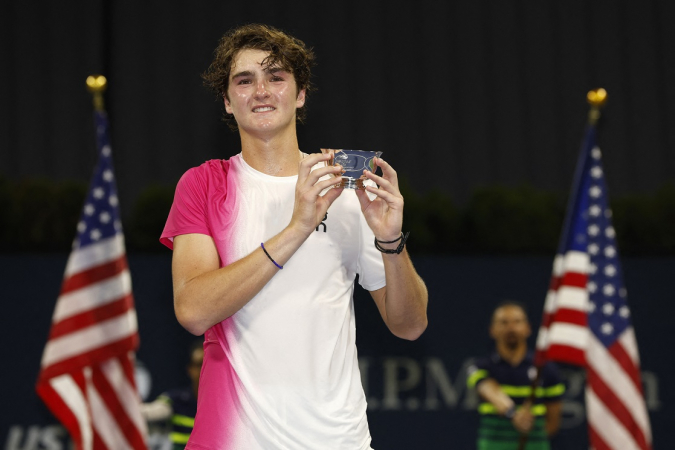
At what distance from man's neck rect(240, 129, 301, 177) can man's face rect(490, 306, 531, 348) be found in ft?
13.3

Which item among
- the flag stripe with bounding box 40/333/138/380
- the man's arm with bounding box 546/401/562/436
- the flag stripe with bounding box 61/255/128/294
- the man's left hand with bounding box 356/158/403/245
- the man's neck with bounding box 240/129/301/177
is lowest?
the man's arm with bounding box 546/401/562/436

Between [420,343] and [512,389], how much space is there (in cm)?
75

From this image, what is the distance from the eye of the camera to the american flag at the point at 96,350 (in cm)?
541

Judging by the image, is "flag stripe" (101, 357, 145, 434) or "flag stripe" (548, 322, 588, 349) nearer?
"flag stripe" (101, 357, 145, 434)

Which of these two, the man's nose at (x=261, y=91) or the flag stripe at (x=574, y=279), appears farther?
the flag stripe at (x=574, y=279)

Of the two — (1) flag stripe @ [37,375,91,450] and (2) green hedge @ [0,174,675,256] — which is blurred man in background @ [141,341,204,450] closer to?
(1) flag stripe @ [37,375,91,450]

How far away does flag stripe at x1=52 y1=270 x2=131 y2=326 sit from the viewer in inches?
217

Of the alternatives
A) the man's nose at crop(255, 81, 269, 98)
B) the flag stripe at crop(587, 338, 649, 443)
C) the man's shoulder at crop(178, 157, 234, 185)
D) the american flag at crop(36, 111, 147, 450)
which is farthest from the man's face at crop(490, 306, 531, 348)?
the man's nose at crop(255, 81, 269, 98)

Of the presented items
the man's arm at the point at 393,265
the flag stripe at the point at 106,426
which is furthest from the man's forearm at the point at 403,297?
the flag stripe at the point at 106,426

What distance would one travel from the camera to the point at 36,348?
614 cm

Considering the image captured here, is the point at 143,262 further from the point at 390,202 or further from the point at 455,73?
the point at 390,202

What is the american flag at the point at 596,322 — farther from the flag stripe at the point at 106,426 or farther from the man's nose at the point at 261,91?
the man's nose at the point at 261,91

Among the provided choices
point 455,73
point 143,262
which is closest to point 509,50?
point 455,73

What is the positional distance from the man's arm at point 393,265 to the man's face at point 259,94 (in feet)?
1.01
